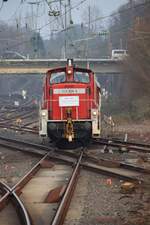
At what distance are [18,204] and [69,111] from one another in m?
10.3

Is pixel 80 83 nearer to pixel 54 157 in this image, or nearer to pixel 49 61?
pixel 54 157

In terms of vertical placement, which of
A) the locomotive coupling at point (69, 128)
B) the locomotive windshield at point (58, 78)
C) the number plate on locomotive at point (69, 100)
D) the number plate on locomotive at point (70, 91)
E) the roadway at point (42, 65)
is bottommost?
the locomotive coupling at point (69, 128)

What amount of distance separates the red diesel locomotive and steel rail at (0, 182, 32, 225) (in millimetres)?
7630

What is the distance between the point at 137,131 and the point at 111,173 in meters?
15.8

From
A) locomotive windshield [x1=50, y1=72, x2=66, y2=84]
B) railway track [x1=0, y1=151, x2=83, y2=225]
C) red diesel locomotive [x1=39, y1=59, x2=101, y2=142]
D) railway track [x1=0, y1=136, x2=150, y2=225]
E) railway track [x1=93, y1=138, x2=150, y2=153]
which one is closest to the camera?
railway track [x1=0, y1=151, x2=83, y2=225]

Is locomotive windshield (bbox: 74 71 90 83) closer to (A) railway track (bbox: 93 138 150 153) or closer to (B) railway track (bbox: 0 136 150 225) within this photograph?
(B) railway track (bbox: 0 136 150 225)

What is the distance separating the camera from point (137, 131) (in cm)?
3055

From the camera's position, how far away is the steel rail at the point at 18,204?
9.64 meters

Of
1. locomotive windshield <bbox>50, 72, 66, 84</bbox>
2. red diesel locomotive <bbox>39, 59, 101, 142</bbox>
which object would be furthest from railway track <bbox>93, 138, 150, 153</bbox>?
locomotive windshield <bbox>50, 72, 66, 84</bbox>

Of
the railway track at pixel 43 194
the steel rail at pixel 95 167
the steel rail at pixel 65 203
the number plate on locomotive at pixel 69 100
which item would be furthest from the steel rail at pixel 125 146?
the steel rail at pixel 65 203

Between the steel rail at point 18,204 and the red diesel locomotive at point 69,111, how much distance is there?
7.63m

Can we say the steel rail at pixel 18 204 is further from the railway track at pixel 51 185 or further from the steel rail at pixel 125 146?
the steel rail at pixel 125 146

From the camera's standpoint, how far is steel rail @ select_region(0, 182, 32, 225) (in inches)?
379

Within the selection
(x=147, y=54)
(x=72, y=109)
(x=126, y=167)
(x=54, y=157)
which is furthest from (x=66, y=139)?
(x=147, y=54)
